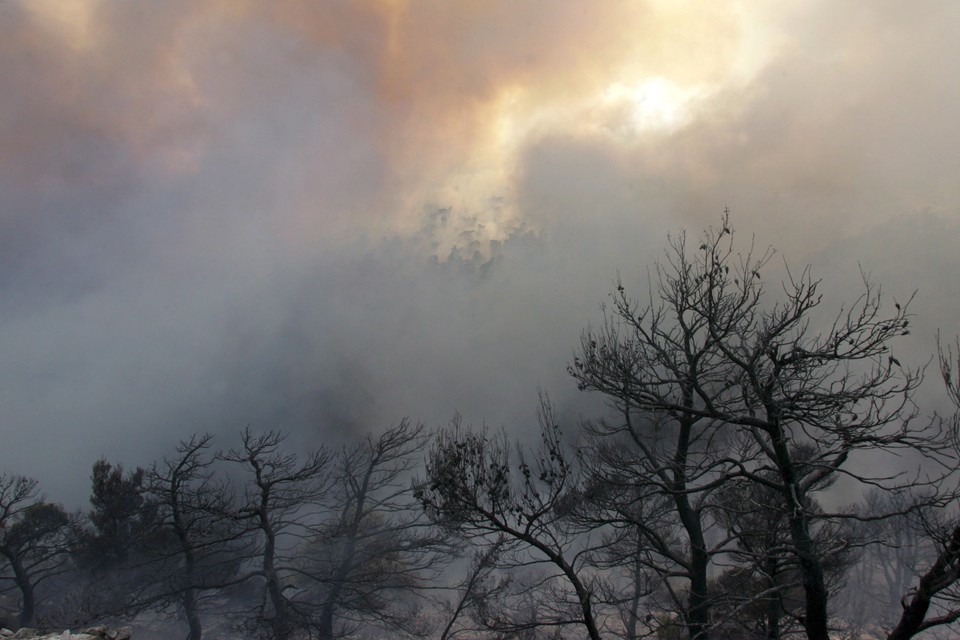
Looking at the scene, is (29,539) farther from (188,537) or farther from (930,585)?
(930,585)

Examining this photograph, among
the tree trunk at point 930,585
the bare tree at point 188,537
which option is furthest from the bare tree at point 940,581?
the bare tree at point 188,537

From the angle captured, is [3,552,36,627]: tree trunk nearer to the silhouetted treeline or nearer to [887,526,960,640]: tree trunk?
the silhouetted treeline

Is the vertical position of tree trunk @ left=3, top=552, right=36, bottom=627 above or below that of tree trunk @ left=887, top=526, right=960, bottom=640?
below

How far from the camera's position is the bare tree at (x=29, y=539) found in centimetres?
2159

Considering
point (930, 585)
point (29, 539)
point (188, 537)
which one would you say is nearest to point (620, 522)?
point (930, 585)

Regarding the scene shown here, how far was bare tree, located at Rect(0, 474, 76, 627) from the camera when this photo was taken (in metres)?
21.6

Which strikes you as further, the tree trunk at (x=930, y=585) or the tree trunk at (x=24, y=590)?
the tree trunk at (x=24, y=590)

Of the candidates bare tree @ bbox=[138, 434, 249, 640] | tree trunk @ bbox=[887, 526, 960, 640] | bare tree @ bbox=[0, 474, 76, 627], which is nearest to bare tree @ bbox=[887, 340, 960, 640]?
tree trunk @ bbox=[887, 526, 960, 640]

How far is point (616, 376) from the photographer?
8.59m

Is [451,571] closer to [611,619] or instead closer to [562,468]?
[611,619]

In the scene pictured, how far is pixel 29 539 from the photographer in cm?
2367

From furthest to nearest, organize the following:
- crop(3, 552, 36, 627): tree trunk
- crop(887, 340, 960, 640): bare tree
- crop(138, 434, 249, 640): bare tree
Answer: crop(3, 552, 36, 627): tree trunk, crop(138, 434, 249, 640): bare tree, crop(887, 340, 960, 640): bare tree

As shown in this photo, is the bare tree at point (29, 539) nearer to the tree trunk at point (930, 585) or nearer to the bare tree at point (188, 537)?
the bare tree at point (188, 537)

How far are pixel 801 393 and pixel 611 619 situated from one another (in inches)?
1243
